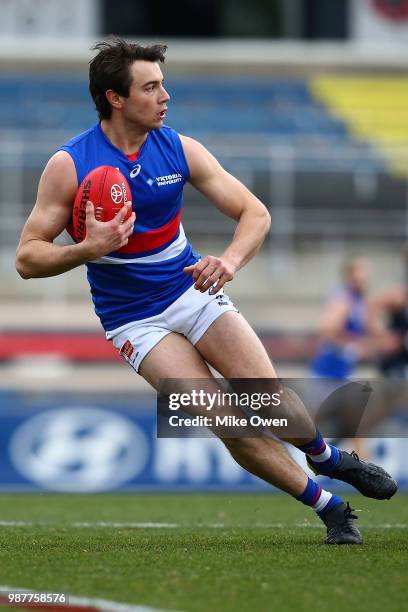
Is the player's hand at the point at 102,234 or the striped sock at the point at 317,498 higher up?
the player's hand at the point at 102,234

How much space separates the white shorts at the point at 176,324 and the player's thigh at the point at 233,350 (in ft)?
0.16

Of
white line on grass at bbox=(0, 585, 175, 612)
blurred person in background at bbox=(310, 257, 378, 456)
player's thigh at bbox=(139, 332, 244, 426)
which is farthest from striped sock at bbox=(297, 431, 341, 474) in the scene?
blurred person in background at bbox=(310, 257, 378, 456)

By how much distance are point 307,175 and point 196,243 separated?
5.89ft

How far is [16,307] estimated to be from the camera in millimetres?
17188

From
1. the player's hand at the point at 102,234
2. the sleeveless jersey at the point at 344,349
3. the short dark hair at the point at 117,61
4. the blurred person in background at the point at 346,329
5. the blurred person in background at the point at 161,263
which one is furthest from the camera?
the sleeveless jersey at the point at 344,349

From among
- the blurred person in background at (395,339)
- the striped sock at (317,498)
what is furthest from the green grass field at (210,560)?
the blurred person in background at (395,339)

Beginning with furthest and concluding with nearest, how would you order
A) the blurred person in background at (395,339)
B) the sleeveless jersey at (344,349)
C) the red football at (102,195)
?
the blurred person in background at (395,339) → the sleeveless jersey at (344,349) → the red football at (102,195)

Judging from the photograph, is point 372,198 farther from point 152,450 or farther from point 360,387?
point 360,387

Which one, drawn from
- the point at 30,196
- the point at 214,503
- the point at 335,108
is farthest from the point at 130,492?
the point at 335,108

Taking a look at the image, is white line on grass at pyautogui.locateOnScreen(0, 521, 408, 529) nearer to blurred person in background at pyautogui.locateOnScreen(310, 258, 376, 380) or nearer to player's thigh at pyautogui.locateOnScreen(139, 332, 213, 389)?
player's thigh at pyautogui.locateOnScreen(139, 332, 213, 389)

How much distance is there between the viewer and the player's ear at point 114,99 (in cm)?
625

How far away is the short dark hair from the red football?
1.60 feet

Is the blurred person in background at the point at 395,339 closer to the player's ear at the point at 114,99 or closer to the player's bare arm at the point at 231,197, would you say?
the player's bare arm at the point at 231,197

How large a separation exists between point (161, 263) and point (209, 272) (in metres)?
0.57
